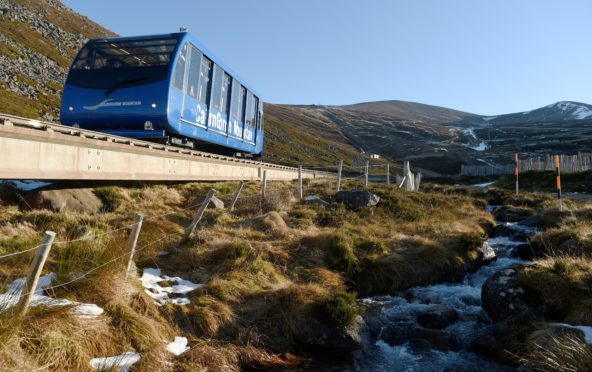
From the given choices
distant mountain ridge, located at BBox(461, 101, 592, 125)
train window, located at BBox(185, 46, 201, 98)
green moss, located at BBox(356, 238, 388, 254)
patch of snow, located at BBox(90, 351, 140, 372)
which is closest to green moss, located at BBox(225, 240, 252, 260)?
green moss, located at BBox(356, 238, 388, 254)

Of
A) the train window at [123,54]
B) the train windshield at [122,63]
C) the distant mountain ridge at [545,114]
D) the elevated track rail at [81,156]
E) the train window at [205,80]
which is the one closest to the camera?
the elevated track rail at [81,156]

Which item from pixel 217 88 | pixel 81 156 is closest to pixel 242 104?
pixel 217 88

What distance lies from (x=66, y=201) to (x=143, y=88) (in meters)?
3.65

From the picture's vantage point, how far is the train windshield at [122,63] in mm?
11359

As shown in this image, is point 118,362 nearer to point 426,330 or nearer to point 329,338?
point 329,338

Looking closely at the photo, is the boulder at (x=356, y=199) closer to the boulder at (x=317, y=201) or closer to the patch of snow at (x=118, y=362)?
the boulder at (x=317, y=201)

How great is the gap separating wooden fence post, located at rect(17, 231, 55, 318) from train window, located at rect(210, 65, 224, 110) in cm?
1033

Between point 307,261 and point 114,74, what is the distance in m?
7.94

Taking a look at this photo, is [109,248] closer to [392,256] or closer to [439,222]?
[392,256]

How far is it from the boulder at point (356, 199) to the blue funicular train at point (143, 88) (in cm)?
526

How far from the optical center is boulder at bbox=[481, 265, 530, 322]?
676cm

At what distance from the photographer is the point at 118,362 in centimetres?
442

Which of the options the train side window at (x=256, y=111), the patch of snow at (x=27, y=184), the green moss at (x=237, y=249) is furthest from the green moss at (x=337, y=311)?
the train side window at (x=256, y=111)

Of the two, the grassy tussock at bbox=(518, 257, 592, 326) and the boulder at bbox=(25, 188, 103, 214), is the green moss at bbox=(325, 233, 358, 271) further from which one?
the boulder at bbox=(25, 188, 103, 214)
